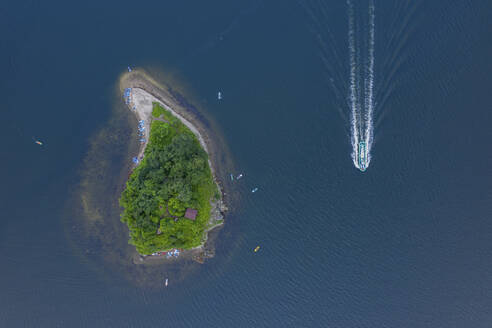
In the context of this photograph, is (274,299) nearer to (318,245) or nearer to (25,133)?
(318,245)

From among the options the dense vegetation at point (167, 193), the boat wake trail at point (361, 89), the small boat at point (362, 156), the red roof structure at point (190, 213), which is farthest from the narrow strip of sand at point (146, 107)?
the small boat at point (362, 156)

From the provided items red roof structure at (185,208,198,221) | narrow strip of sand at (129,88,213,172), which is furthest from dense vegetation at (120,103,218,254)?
narrow strip of sand at (129,88,213,172)

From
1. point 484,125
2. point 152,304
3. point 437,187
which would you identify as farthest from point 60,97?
point 484,125

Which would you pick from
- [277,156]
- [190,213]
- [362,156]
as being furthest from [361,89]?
[190,213]

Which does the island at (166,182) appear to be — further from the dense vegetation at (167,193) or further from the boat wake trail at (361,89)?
the boat wake trail at (361,89)

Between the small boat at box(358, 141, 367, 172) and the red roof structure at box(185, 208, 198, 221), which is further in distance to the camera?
the small boat at box(358, 141, 367, 172)

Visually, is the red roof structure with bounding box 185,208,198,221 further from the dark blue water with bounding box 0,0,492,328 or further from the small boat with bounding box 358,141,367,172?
the small boat with bounding box 358,141,367,172
